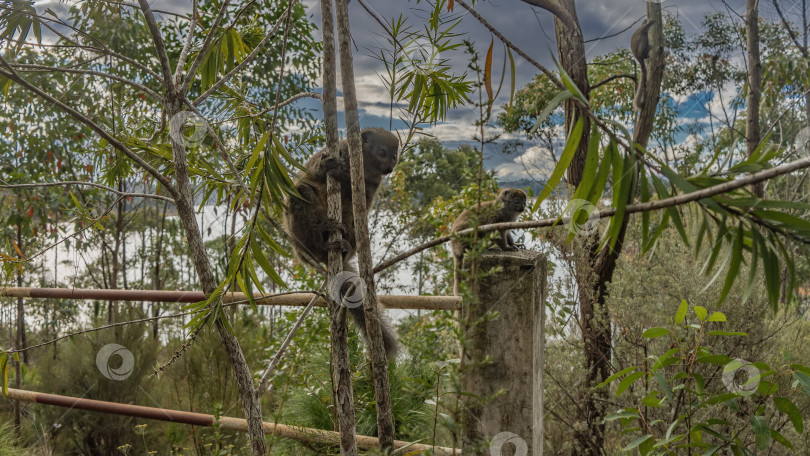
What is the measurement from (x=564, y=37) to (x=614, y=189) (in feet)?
10.5

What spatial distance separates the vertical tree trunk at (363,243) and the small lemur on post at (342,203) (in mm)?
164

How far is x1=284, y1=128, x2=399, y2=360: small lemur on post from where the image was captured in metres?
1.72

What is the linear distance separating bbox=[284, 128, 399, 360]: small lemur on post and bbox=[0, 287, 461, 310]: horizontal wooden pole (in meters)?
0.14

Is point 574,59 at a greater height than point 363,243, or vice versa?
point 574,59

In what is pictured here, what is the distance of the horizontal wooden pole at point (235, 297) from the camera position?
173 centimetres

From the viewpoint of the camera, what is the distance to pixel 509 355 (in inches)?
49.4

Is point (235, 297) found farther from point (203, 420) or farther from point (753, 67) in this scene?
point (753, 67)

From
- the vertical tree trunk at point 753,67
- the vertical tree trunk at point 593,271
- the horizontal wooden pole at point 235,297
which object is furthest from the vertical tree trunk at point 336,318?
the vertical tree trunk at point 753,67

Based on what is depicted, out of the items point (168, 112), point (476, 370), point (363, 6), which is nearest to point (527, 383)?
point (476, 370)
